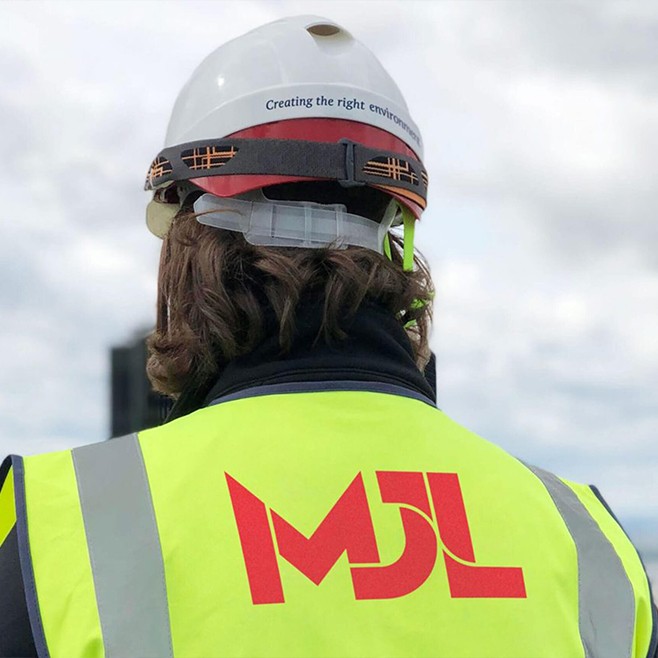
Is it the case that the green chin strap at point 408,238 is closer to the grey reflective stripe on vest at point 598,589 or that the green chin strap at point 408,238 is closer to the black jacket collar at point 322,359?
the black jacket collar at point 322,359

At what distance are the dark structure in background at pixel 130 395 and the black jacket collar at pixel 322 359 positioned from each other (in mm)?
17396

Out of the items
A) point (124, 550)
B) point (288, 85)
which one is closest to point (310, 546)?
point (124, 550)

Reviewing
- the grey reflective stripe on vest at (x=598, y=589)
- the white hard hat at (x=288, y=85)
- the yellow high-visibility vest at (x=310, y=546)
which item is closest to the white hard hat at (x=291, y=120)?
the white hard hat at (x=288, y=85)

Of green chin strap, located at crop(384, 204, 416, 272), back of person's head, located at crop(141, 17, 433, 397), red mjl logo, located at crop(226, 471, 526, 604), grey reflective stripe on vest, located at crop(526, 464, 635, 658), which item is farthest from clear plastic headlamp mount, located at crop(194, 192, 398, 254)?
grey reflective stripe on vest, located at crop(526, 464, 635, 658)

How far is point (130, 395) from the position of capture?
69.3 ft

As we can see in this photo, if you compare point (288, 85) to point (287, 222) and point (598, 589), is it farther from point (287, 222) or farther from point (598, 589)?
point (598, 589)

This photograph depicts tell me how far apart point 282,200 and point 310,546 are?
3.23 feet

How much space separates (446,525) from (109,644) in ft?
2.50

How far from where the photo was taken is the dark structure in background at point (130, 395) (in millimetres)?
20141

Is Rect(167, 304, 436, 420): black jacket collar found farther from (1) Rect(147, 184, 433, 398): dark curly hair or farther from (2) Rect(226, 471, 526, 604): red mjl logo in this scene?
(2) Rect(226, 471, 526, 604): red mjl logo

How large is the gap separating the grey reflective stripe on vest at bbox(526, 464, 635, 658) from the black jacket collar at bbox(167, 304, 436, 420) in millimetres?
509

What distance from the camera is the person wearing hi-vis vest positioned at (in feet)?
6.73

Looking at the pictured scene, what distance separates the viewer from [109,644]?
6.52 ft

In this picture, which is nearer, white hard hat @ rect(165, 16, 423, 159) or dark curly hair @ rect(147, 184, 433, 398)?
dark curly hair @ rect(147, 184, 433, 398)
